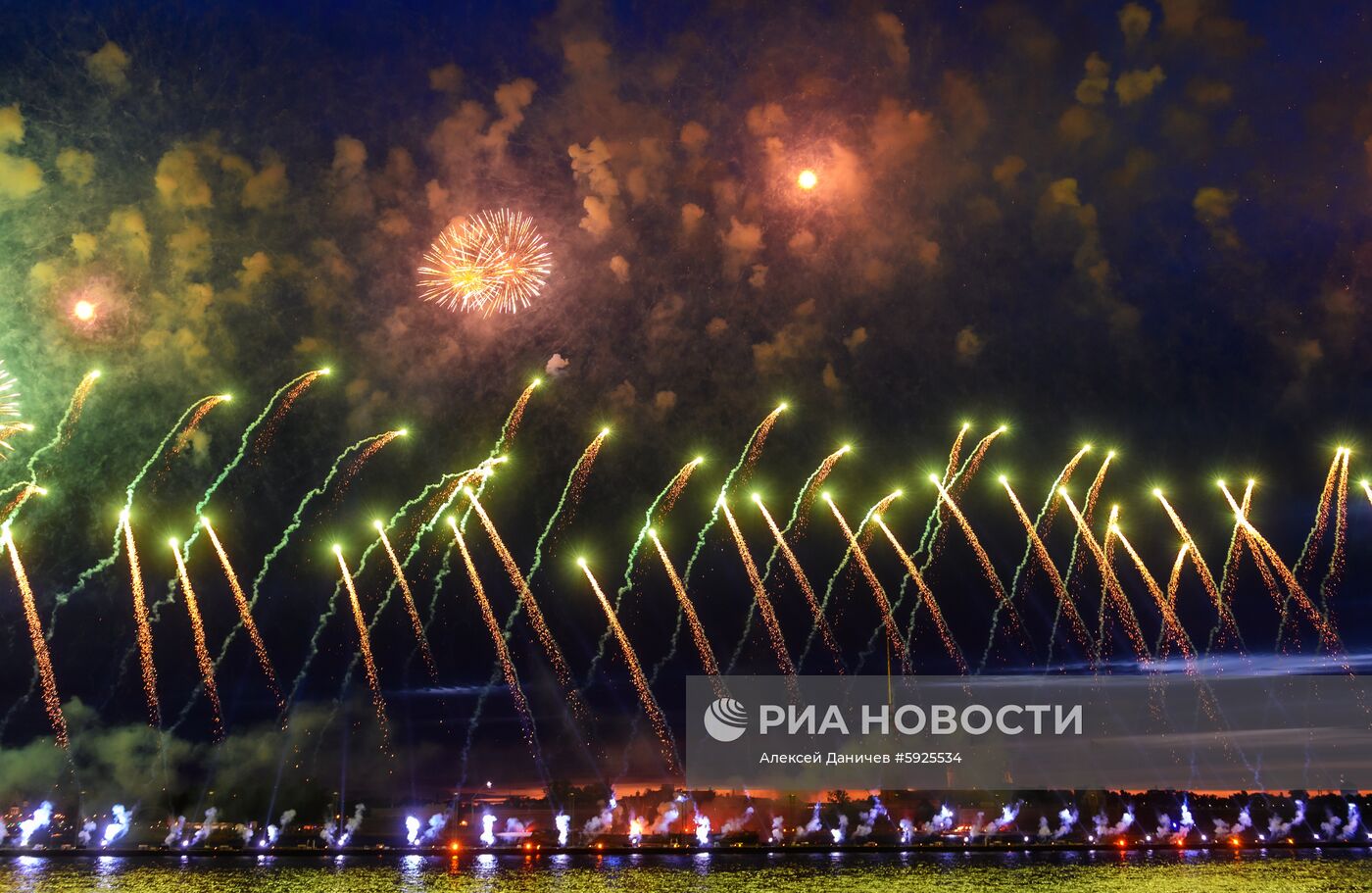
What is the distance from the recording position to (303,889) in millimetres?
109125

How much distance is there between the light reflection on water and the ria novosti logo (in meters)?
14.8

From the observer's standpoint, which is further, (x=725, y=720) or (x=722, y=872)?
(x=722, y=872)

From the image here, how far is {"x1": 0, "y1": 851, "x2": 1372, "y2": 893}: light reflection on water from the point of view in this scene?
10975cm

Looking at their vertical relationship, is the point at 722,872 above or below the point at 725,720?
below

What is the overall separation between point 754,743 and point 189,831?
369ft

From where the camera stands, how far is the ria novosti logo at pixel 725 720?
333 feet

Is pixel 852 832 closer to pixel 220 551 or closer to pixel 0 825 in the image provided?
pixel 0 825

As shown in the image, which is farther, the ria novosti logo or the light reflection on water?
the light reflection on water

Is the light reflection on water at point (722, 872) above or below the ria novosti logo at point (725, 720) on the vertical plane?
below

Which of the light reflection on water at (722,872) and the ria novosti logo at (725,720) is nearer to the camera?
the ria novosti logo at (725,720)

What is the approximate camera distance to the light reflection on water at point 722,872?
4321 inches

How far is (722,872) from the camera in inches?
5241

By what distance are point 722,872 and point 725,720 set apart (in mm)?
37949

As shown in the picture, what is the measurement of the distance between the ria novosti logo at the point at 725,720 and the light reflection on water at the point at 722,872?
48.7 feet
